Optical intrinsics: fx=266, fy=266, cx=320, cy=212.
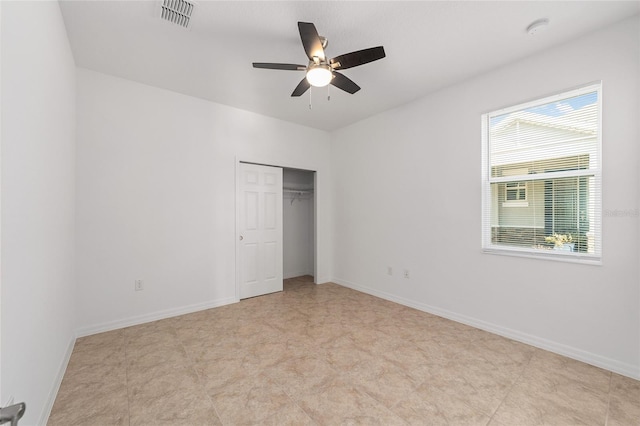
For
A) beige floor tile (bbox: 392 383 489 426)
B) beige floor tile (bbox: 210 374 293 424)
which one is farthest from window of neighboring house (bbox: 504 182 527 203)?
beige floor tile (bbox: 210 374 293 424)

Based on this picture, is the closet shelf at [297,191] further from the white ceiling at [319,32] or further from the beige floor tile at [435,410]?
the beige floor tile at [435,410]

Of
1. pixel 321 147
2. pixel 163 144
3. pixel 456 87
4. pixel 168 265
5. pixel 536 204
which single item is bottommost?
pixel 168 265

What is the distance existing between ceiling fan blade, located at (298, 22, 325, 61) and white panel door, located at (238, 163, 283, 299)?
234 cm

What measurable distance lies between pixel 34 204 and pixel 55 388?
1427 millimetres

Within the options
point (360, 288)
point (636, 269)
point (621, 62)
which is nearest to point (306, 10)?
point (621, 62)

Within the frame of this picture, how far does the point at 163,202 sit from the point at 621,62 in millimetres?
4805

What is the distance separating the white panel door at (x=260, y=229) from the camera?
4.11 m

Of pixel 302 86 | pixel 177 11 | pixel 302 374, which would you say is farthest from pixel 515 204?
pixel 177 11

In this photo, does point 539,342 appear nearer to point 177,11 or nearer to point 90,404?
point 90,404

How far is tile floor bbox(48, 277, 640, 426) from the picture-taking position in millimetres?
1745

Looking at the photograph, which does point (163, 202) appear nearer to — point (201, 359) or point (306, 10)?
point (201, 359)

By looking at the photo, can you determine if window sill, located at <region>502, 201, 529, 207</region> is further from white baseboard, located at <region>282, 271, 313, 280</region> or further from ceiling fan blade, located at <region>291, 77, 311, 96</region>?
white baseboard, located at <region>282, 271, 313, 280</region>

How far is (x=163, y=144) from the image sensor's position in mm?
3389

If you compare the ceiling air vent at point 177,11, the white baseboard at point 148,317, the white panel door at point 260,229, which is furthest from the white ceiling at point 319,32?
the white baseboard at point 148,317
